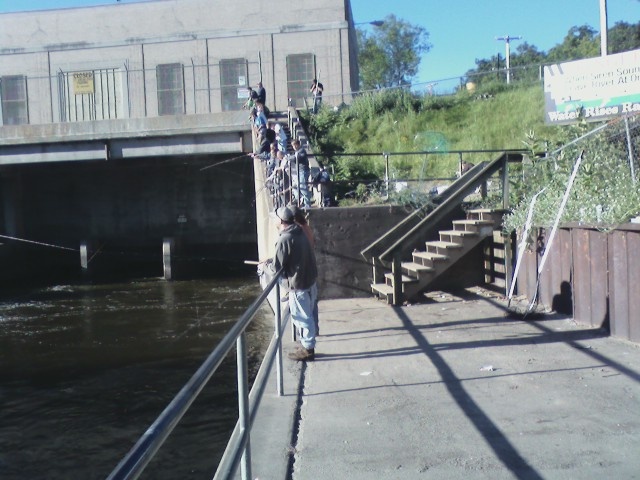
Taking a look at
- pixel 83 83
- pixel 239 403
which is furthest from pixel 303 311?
Answer: pixel 83 83

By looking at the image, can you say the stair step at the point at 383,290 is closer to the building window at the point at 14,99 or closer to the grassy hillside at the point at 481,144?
the grassy hillside at the point at 481,144

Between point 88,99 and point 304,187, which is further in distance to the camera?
point 88,99

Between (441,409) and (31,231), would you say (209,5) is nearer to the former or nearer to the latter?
(31,231)

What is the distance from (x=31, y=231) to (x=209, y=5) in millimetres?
13478

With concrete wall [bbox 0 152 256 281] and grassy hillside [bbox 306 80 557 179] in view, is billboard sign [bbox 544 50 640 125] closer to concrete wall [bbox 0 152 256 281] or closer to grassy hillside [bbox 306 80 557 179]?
grassy hillside [bbox 306 80 557 179]

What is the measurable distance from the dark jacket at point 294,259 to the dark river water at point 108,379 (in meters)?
2.03

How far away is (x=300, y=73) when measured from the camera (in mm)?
35938

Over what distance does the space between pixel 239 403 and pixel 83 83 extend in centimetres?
3435

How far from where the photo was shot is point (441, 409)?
21.6 feet

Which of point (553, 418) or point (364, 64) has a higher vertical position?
point (364, 64)

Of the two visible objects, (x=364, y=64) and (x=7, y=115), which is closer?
(x=7, y=115)

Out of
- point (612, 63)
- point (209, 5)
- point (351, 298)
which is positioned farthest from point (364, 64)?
point (351, 298)

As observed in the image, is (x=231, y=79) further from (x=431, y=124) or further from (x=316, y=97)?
(x=431, y=124)

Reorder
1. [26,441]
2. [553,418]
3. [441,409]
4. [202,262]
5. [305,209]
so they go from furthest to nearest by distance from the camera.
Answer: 1. [202,262]
2. [305,209]
3. [26,441]
4. [441,409]
5. [553,418]
